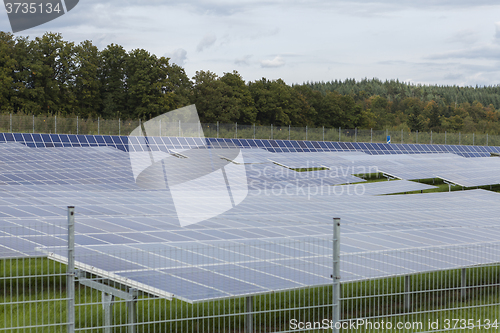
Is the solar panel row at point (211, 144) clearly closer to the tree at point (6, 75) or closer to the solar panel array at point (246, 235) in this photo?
the solar panel array at point (246, 235)

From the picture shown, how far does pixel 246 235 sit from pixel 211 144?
33.2 meters

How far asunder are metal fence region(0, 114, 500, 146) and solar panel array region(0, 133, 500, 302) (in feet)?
54.1

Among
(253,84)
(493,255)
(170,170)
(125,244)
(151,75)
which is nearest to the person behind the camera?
(125,244)

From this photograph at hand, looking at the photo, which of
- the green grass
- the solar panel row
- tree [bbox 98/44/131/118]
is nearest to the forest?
tree [bbox 98/44/131/118]

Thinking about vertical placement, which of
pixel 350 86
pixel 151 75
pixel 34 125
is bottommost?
pixel 34 125

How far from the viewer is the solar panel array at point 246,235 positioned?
28.0ft

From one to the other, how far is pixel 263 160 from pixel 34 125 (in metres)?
21.9

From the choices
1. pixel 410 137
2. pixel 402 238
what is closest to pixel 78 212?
pixel 402 238

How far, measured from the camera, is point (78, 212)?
13.5 metres

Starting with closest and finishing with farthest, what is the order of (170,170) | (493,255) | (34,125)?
(493,255), (170,170), (34,125)

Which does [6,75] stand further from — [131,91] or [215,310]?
[215,310]

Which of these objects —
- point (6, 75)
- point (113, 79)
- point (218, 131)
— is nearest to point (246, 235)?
point (218, 131)

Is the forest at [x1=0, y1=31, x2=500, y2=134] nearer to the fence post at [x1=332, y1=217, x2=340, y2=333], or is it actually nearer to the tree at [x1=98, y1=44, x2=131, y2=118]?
the tree at [x1=98, y1=44, x2=131, y2=118]

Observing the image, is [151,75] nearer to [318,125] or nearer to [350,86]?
[318,125]
